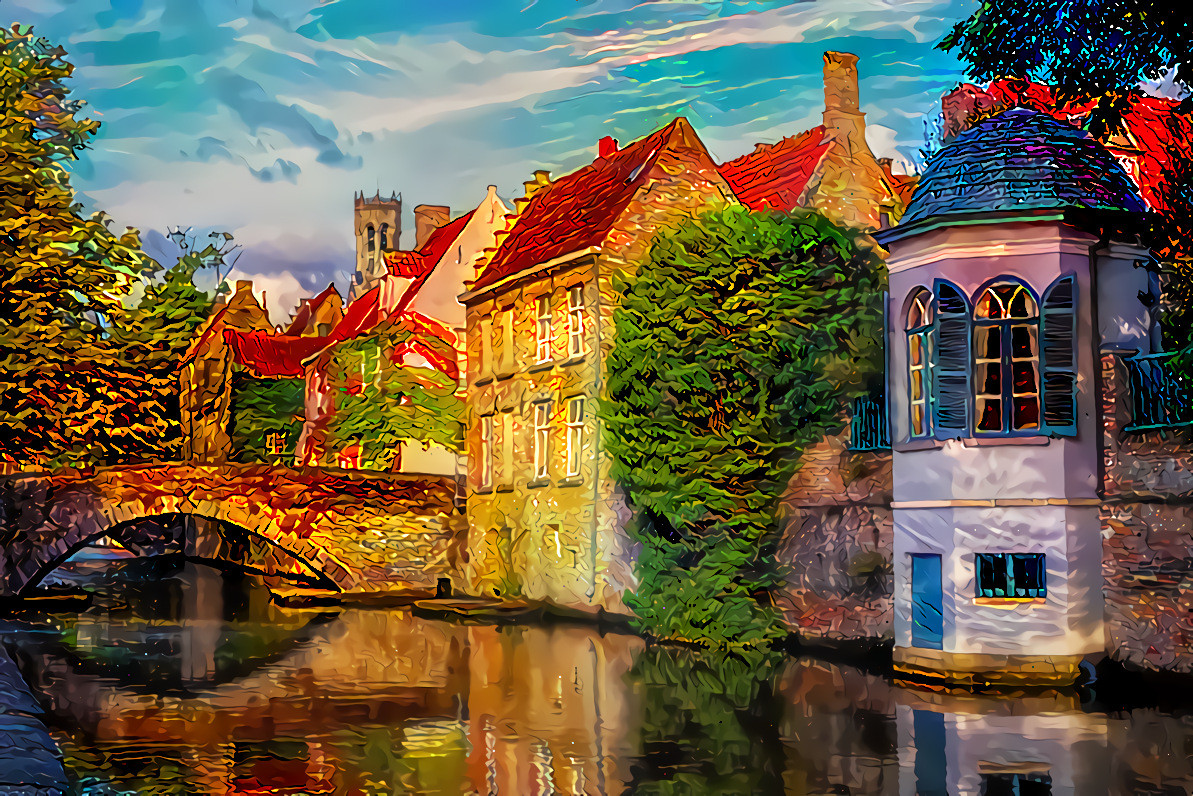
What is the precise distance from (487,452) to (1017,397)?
22.5 meters

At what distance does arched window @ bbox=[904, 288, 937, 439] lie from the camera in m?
21.5

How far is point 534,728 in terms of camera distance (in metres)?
16.2

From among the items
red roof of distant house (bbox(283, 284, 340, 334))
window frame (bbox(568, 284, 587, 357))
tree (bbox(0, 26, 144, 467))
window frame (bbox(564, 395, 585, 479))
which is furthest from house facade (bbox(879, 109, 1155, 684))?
red roof of distant house (bbox(283, 284, 340, 334))

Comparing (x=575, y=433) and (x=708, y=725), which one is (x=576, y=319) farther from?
(x=708, y=725)

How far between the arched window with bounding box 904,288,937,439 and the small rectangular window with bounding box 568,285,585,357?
14636 millimetres

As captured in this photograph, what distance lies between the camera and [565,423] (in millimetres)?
36000

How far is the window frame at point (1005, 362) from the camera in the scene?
2062 cm

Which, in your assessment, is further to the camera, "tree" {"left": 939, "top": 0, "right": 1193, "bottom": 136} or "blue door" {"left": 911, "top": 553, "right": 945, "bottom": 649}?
"blue door" {"left": 911, "top": 553, "right": 945, "bottom": 649}

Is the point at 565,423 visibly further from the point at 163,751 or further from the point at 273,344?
the point at 273,344

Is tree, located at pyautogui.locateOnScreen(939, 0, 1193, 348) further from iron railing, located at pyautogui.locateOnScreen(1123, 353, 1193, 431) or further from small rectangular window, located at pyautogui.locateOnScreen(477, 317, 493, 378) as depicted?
small rectangular window, located at pyautogui.locateOnScreen(477, 317, 493, 378)

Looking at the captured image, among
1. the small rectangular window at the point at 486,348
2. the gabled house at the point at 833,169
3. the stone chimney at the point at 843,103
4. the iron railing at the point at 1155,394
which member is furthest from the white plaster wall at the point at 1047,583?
the small rectangular window at the point at 486,348

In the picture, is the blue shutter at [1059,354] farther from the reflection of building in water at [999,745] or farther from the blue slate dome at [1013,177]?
the reflection of building in water at [999,745]

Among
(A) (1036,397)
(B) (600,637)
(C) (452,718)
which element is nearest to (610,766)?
(C) (452,718)

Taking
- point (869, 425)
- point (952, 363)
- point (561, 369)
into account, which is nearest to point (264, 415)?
point (561, 369)
